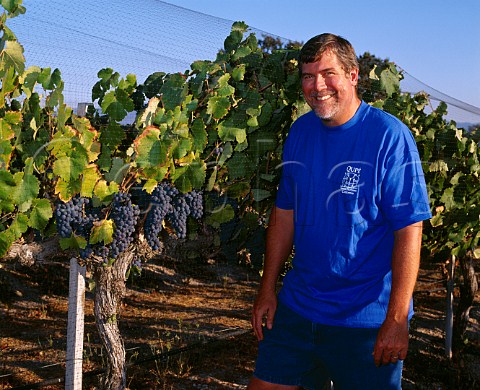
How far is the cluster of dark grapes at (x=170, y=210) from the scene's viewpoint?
132 inches

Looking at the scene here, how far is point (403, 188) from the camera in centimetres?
224

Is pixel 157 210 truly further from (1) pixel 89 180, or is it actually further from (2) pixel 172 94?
(2) pixel 172 94

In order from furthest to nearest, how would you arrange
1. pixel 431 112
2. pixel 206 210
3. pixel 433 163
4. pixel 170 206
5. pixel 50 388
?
pixel 431 112, pixel 433 163, pixel 50 388, pixel 206 210, pixel 170 206

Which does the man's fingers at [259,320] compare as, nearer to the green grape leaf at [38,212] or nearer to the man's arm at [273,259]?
the man's arm at [273,259]

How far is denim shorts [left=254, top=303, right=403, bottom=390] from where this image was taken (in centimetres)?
234

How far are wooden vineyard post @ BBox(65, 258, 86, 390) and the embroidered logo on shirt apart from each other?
1989 millimetres

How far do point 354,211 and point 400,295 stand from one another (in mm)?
339

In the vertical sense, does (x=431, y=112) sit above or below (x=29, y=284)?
above

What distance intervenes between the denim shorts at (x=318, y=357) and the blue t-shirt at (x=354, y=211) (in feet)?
0.17

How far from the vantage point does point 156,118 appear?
3.21 meters

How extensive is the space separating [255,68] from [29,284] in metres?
6.46

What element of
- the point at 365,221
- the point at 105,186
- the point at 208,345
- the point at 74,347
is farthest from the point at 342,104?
the point at 208,345

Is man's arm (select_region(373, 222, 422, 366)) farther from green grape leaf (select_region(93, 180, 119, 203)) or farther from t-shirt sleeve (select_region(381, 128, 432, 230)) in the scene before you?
green grape leaf (select_region(93, 180, 119, 203))

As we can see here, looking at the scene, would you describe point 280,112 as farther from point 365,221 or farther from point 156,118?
point 365,221
